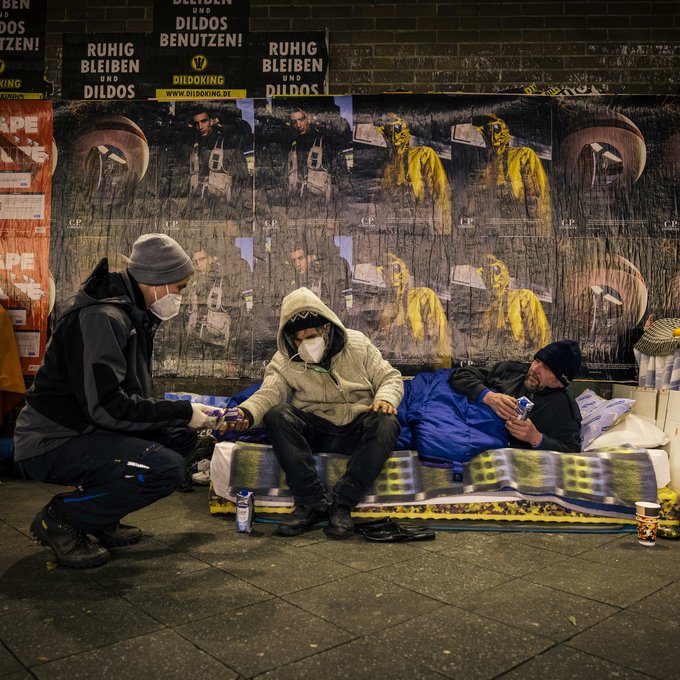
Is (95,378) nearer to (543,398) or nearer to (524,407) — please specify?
(524,407)

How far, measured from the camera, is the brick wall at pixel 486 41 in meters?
4.70

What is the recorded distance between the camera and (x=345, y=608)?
2105mm

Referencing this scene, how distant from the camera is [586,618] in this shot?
2.03 metres

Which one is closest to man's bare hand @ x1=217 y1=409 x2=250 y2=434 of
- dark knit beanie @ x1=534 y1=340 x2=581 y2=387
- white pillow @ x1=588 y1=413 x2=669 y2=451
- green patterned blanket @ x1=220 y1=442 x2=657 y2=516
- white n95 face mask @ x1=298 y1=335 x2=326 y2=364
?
green patterned blanket @ x1=220 y1=442 x2=657 y2=516

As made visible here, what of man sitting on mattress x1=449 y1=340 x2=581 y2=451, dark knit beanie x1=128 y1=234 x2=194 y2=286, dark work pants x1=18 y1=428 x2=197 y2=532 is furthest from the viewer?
man sitting on mattress x1=449 y1=340 x2=581 y2=451

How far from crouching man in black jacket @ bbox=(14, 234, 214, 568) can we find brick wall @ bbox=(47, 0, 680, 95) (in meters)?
3.08

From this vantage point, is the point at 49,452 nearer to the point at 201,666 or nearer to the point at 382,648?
the point at 201,666

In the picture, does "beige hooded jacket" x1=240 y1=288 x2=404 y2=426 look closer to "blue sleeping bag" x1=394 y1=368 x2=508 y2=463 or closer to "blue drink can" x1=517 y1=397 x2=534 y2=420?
"blue sleeping bag" x1=394 y1=368 x2=508 y2=463

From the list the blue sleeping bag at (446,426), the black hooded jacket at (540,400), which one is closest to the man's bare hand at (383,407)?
the blue sleeping bag at (446,426)

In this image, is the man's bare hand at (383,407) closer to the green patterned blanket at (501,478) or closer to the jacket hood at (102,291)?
the green patterned blanket at (501,478)

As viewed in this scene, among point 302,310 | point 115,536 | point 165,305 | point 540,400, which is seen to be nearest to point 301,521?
point 115,536

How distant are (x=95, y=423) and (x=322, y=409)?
4.35ft

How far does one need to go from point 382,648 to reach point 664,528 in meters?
1.83

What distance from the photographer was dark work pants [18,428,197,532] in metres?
2.46
